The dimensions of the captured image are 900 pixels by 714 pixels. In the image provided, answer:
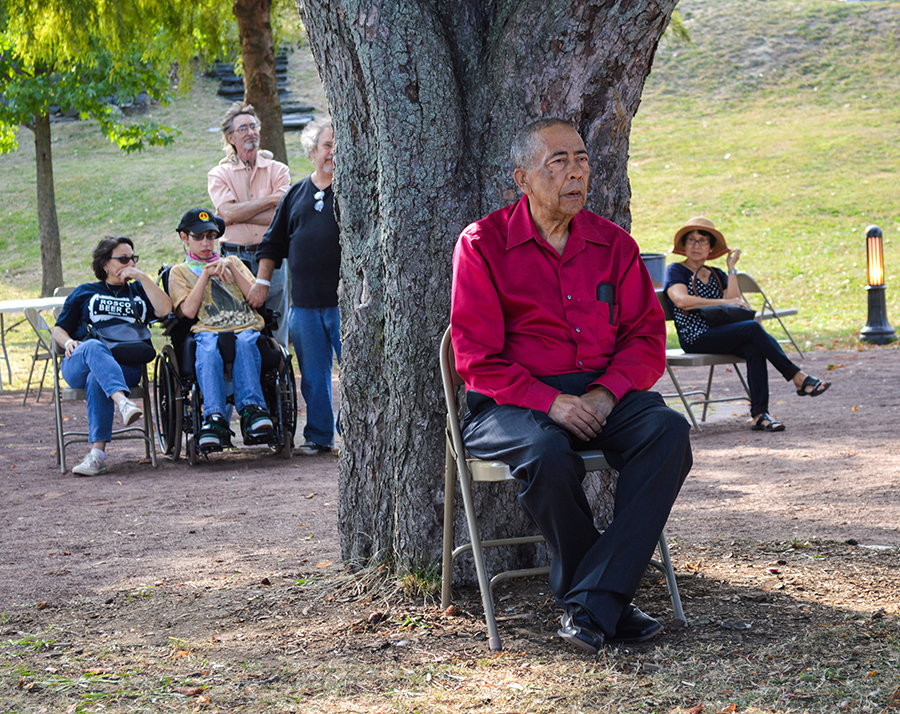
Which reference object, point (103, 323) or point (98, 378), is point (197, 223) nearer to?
point (103, 323)

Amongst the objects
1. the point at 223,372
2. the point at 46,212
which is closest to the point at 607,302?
the point at 223,372

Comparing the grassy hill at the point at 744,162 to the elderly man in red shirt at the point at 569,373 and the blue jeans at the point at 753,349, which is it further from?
the elderly man in red shirt at the point at 569,373

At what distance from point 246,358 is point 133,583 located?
9.14 ft

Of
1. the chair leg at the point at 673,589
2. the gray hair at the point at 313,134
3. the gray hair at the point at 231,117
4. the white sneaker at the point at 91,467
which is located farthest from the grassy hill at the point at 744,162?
the chair leg at the point at 673,589

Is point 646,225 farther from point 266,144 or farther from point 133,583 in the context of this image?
point 133,583

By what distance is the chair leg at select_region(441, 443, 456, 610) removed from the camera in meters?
3.53

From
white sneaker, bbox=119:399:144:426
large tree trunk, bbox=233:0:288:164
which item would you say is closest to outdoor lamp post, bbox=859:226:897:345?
large tree trunk, bbox=233:0:288:164

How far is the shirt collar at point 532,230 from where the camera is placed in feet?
11.4

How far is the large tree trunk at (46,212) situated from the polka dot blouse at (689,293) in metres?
13.3

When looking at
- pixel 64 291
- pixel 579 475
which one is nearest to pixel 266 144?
pixel 64 291

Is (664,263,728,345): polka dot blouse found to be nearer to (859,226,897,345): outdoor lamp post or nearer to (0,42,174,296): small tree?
(859,226,897,345): outdoor lamp post

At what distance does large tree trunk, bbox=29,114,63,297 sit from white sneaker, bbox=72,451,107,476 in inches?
476

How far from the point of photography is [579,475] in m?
3.20

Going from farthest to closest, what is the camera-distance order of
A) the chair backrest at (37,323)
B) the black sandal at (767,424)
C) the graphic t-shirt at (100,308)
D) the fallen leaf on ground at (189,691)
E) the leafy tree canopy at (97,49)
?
the leafy tree canopy at (97,49)
the chair backrest at (37,323)
the black sandal at (767,424)
the graphic t-shirt at (100,308)
the fallen leaf on ground at (189,691)
